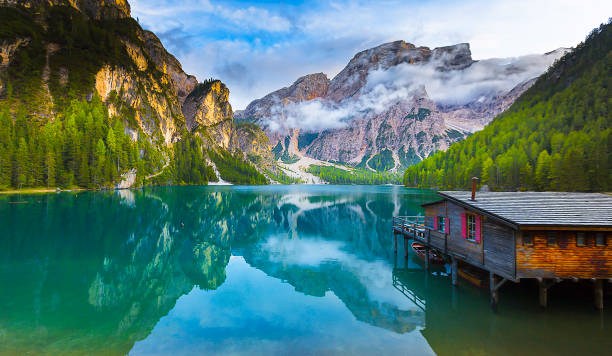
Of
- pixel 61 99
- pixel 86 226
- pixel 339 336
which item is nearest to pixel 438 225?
pixel 339 336

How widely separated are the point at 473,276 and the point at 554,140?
113164mm

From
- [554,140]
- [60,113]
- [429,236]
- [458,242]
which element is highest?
[60,113]

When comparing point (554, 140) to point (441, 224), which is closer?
point (441, 224)

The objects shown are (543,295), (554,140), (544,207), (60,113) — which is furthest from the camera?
(60,113)

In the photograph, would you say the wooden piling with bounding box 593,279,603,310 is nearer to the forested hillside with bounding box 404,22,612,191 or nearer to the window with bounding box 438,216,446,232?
the window with bounding box 438,216,446,232

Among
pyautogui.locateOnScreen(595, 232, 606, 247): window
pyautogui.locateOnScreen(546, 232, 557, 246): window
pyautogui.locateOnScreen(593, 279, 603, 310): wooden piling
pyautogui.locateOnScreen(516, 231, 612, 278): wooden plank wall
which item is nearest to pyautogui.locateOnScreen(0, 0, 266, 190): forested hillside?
pyautogui.locateOnScreen(516, 231, 612, 278): wooden plank wall

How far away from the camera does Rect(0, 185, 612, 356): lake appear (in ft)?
49.6

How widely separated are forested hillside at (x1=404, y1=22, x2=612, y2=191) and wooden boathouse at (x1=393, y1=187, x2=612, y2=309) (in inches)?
3292

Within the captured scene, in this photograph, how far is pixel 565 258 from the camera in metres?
17.4

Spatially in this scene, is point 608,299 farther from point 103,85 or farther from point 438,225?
point 103,85

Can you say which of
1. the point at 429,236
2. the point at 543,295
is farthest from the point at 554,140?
the point at 543,295

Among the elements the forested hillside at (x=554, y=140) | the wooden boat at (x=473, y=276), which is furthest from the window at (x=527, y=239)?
the forested hillside at (x=554, y=140)

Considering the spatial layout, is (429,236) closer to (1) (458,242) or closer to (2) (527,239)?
(1) (458,242)

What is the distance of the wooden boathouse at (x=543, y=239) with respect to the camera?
17.3m
